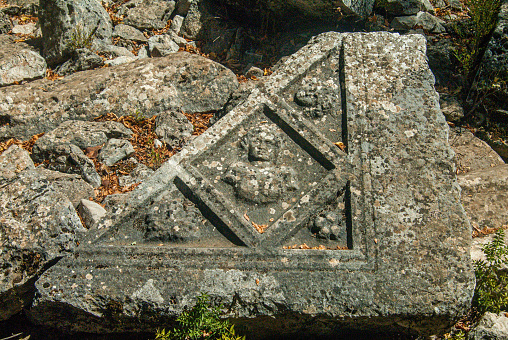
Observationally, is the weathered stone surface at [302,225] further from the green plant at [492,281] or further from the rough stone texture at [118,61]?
the rough stone texture at [118,61]

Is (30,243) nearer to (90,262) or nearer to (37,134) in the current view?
(90,262)

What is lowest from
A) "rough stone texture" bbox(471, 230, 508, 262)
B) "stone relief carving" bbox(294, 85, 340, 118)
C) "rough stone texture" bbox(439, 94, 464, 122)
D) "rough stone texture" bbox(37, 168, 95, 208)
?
"rough stone texture" bbox(37, 168, 95, 208)

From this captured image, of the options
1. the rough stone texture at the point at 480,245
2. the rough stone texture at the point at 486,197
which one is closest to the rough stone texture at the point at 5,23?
the rough stone texture at the point at 486,197

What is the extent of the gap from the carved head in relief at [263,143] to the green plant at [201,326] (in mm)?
1176

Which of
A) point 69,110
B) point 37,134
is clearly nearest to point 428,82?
point 69,110

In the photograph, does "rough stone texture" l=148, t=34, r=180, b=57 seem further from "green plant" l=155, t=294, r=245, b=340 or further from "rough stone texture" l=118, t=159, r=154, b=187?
"green plant" l=155, t=294, r=245, b=340

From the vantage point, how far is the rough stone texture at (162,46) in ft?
17.4

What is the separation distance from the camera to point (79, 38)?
5016mm

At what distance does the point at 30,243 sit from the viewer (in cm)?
281

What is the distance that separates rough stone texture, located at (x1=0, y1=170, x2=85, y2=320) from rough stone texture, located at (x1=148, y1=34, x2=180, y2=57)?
9.39ft

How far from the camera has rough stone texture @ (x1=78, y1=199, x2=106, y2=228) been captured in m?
3.32

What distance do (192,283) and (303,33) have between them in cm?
390

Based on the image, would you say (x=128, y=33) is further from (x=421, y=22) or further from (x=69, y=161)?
(x=421, y=22)

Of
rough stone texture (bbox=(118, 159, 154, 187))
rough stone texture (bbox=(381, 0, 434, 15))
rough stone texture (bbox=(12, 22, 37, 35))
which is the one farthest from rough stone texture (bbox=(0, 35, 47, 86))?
rough stone texture (bbox=(381, 0, 434, 15))
